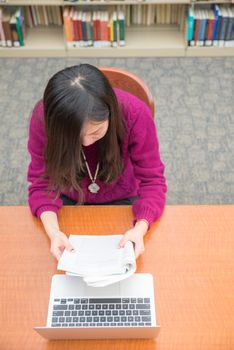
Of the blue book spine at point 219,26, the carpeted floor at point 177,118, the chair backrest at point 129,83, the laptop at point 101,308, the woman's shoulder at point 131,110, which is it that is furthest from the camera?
the blue book spine at point 219,26

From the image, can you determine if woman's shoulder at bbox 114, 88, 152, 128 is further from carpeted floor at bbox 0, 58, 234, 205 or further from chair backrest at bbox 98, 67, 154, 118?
carpeted floor at bbox 0, 58, 234, 205

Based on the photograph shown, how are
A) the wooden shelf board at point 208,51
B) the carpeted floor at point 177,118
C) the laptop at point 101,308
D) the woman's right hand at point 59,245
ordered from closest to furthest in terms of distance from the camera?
the laptop at point 101,308, the woman's right hand at point 59,245, the carpeted floor at point 177,118, the wooden shelf board at point 208,51

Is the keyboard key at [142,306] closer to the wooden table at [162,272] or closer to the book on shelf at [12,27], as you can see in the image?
the wooden table at [162,272]

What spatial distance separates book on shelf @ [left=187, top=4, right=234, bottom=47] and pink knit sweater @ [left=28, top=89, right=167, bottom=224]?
6.27 feet

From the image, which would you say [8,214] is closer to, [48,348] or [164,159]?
[48,348]

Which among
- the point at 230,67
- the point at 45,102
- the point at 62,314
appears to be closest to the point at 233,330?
the point at 62,314

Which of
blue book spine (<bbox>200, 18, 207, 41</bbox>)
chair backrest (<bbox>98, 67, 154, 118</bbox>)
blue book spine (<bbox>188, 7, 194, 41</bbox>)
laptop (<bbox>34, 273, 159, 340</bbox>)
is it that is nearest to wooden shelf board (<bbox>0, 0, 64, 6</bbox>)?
blue book spine (<bbox>188, 7, 194, 41</bbox>)

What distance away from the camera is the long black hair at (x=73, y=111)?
97 centimetres

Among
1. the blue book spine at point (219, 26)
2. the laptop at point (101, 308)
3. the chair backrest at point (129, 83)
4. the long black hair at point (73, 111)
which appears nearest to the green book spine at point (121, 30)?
the blue book spine at point (219, 26)

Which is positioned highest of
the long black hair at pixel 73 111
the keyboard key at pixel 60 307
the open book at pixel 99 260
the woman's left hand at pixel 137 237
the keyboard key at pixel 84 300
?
the long black hair at pixel 73 111

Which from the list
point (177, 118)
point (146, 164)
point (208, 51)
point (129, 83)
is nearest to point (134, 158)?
point (146, 164)

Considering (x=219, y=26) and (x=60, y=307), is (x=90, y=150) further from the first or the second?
(x=219, y=26)

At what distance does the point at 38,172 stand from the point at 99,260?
405 mm

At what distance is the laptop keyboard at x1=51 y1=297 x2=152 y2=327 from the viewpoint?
96 cm
